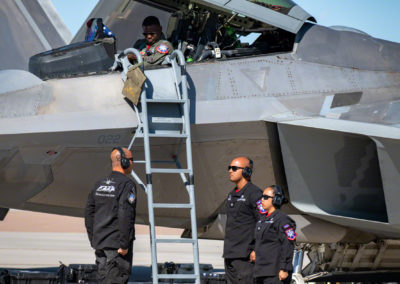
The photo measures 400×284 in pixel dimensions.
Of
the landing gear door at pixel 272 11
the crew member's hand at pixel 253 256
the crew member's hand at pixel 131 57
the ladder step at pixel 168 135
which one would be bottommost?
the crew member's hand at pixel 253 256

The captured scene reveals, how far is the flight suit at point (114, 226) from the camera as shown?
5895 mm

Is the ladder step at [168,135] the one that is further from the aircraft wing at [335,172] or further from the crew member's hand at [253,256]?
the crew member's hand at [253,256]

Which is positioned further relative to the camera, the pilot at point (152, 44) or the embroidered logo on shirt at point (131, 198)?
the pilot at point (152, 44)

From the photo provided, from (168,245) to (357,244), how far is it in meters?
16.5

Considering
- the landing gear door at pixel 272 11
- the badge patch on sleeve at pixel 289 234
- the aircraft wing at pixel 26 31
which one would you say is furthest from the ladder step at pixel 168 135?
the aircraft wing at pixel 26 31

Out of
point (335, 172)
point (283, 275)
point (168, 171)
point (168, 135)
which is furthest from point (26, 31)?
point (283, 275)

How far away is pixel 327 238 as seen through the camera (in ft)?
26.7

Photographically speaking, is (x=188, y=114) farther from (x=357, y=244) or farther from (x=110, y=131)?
(x=357, y=244)

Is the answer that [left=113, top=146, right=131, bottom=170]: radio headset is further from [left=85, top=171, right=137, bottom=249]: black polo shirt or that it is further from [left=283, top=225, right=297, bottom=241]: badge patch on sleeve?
[left=283, top=225, right=297, bottom=241]: badge patch on sleeve

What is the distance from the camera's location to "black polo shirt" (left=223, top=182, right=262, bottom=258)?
21.0ft

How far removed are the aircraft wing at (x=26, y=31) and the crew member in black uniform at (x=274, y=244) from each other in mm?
6472

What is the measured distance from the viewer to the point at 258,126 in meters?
7.36

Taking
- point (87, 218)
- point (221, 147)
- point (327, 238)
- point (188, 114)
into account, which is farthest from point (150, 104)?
point (327, 238)

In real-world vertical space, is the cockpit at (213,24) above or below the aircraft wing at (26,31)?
above
